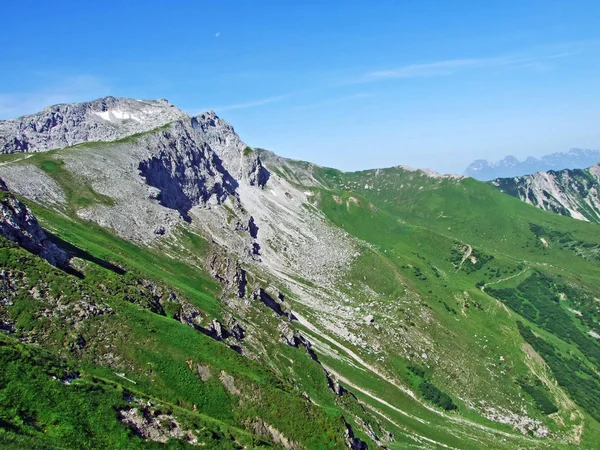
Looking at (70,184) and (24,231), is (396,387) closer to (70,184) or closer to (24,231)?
(24,231)

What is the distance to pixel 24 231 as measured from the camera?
73000 millimetres

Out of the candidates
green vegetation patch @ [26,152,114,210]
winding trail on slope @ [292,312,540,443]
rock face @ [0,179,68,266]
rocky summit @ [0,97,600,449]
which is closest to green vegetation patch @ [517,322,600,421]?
rocky summit @ [0,97,600,449]

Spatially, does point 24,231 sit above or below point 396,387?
above

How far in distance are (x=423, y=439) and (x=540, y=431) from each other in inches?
2304

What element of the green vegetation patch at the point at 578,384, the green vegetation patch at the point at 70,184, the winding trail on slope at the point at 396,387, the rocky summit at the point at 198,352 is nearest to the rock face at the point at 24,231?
the rocky summit at the point at 198,352

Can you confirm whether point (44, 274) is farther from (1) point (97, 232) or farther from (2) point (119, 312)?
(1) point (97, 232)

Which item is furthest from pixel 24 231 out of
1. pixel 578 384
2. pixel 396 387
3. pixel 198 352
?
pixel 578 384

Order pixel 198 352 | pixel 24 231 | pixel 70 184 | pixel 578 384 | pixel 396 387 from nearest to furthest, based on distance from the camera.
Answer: pixel 198 352
pixel 24 231
pixel 396 387
pixel 70 184
pixel 578 384

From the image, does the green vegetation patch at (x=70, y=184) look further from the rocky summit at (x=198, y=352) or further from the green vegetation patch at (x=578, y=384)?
the green vegetation patch at (x=578, y=384)

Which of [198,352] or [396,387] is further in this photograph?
[396,387]

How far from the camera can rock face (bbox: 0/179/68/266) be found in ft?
231

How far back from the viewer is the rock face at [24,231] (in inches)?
2776

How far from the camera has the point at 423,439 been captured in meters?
111

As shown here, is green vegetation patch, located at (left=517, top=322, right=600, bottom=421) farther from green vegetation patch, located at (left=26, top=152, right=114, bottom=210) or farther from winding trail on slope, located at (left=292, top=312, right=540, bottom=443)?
green vegetation patch, located at (left=26, top=152, right=114, bottom=210)
